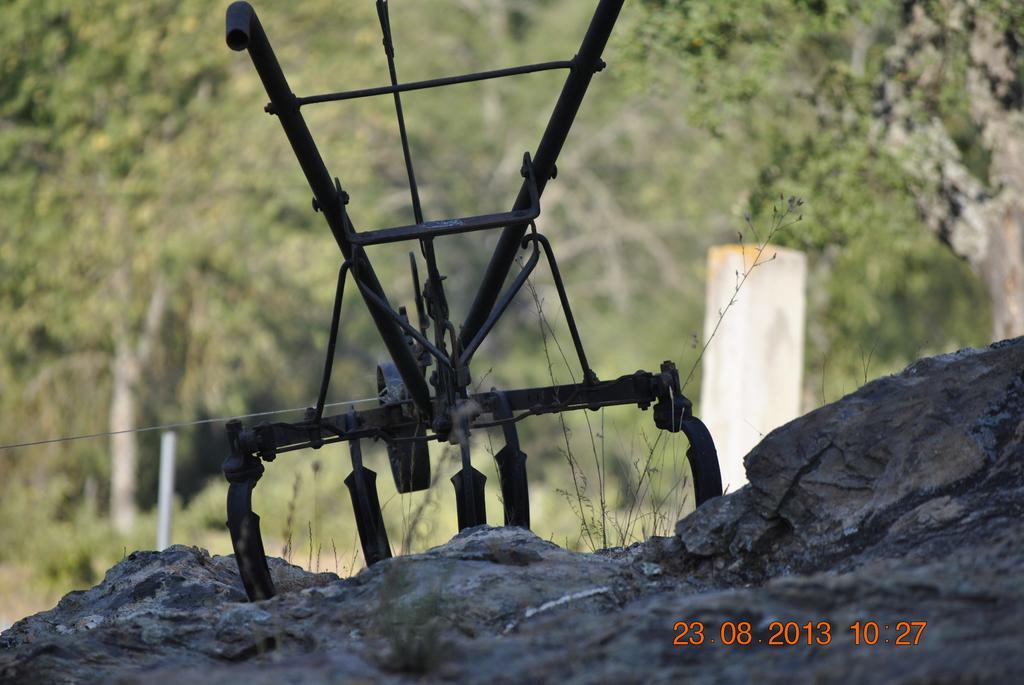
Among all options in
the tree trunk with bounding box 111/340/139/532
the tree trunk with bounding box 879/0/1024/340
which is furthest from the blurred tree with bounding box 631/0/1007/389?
the tree trunk with bounding box 111/340/139/532

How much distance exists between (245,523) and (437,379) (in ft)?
2.67

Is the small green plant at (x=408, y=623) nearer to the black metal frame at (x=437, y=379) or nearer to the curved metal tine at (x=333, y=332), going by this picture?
the black metal frame at (x=437, y=379)

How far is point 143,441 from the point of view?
24.7 m

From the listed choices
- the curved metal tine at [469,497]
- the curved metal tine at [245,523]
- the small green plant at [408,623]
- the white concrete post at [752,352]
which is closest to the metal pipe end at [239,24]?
the curved metal tine at [245,523]

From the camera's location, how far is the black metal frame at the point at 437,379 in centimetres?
383

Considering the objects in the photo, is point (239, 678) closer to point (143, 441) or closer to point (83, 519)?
point (83, 519)

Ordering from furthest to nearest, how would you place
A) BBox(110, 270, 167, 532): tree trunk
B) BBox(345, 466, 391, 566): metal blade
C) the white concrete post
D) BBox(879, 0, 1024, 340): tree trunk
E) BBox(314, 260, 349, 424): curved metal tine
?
BBox(110, 270, 167, 532): tree trunk
BBox(879, 0, 1024, 340): tree trunk
the white concrete post
BBox(345, 466, 391, 566): metal blade
BBox(314, 260, 349, 424): curved metal tine

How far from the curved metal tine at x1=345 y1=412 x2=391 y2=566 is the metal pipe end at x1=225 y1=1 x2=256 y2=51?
1389 mm

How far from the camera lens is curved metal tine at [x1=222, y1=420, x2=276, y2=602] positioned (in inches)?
151

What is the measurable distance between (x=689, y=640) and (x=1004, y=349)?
1.70 meters

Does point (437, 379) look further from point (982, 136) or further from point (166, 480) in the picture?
point (166, 480)

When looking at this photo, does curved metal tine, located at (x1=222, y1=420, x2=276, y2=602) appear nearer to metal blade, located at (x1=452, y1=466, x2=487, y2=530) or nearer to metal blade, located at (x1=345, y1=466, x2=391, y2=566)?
metal blade, located at (x1=345, y1=466, x2=391, y2=566)

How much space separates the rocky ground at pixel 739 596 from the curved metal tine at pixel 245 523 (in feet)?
0.65

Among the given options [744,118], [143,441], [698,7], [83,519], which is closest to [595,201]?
[143,441]
